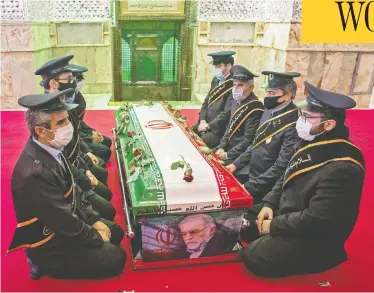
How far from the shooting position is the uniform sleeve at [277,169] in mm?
2816

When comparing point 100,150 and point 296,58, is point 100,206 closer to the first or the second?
point 100,150

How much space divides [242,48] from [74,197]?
→ 250 inches

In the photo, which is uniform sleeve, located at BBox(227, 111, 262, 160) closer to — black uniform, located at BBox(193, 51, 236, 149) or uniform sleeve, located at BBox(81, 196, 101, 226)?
black uniform, located at BBox(193, 51, 236, 149)

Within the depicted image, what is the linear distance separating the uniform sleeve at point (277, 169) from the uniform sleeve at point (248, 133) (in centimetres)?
63

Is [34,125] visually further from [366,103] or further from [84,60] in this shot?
[366,103]

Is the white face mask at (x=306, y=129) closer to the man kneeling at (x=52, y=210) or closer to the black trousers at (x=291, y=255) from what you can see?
→ the black trousers at (x=291, y=255)

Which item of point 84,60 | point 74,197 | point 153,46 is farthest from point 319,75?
point 74,197

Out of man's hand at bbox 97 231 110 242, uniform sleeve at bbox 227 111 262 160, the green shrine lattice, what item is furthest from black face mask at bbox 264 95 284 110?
the green shrine lattice

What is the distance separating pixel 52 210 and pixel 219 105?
3.03 metres

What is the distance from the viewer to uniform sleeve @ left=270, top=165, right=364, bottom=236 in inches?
81.8

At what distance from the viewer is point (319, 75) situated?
6816mm

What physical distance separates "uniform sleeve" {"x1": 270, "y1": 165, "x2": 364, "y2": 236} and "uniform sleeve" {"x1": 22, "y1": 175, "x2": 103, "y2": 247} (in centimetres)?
138

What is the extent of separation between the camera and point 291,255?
7.50ft

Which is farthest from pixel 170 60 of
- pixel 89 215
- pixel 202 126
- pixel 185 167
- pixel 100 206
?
pixel 89 215
